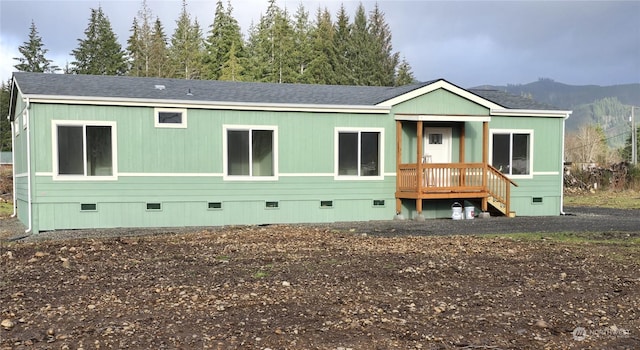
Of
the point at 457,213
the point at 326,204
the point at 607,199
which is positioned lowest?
the point at 607,199

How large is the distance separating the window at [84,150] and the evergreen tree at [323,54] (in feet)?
105

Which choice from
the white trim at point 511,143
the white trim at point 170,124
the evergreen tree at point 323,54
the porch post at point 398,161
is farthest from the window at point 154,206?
the evergreen tree at point 323,54

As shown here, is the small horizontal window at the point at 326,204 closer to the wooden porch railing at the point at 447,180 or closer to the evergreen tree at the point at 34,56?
the wooden porch railing at the point at 447,180

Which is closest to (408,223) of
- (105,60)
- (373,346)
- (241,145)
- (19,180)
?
(241,145)

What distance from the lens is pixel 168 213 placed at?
43.3 ft

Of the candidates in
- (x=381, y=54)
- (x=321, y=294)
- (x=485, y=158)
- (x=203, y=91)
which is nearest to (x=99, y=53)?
(x=381, y=54)

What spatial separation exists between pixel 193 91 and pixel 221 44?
30004 millimetres

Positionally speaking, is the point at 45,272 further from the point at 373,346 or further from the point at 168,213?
the point at 168,213

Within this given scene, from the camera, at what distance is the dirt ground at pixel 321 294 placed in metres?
4.34

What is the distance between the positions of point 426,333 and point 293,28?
4657 centimetres

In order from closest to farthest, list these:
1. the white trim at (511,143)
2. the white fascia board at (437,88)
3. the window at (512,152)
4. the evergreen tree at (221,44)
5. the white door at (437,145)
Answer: the white fascia board at (437,88) < the white door at (437,145) < the white trim at (511,143) < the window at (512,152) < the evergreen tree at (221,44)

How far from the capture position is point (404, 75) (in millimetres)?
47219

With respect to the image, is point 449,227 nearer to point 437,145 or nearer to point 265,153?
point 437,145

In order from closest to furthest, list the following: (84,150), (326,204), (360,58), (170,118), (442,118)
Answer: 1. (84,150)
2. (170,118)
3. (326,204)
4. (442,118)
5. (360,58)
